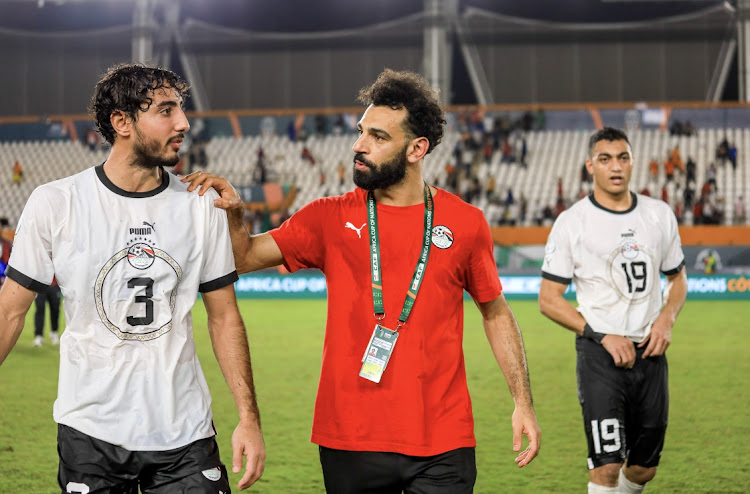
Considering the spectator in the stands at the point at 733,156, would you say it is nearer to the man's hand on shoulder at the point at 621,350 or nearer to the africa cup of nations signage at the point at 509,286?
the africa cup of nations signage at the point at 509,286

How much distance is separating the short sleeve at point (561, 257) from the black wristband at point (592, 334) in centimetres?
32

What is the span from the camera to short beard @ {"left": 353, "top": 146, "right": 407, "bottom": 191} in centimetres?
380

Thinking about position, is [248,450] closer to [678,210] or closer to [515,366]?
[515,366]

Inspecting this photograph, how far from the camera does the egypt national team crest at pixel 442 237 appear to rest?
3.86 metres

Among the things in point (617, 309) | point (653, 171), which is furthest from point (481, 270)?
point (653, 171)

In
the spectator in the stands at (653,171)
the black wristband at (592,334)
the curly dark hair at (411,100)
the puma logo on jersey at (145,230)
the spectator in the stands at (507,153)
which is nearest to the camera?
the puma logo on jersey at (145,230)

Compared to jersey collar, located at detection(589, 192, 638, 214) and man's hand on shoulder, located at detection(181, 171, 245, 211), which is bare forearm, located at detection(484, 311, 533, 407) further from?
jersey collar, located at detection(589, 192, 638, 214)

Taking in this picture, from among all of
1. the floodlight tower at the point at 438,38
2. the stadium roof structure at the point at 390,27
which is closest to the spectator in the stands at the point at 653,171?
the stadium roof structure at the point at 390,27

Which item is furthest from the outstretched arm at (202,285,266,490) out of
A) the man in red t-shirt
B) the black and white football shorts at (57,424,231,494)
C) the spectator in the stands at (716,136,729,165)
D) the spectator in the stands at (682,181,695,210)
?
the spectator in the stands at (716,136,729,165)

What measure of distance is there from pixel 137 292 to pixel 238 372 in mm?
488

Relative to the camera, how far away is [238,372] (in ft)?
11.7

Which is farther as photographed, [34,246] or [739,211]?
[739,211]

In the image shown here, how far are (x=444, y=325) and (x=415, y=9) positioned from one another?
42325mm

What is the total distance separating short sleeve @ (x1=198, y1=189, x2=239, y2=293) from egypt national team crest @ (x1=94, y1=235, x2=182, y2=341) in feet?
0.60
